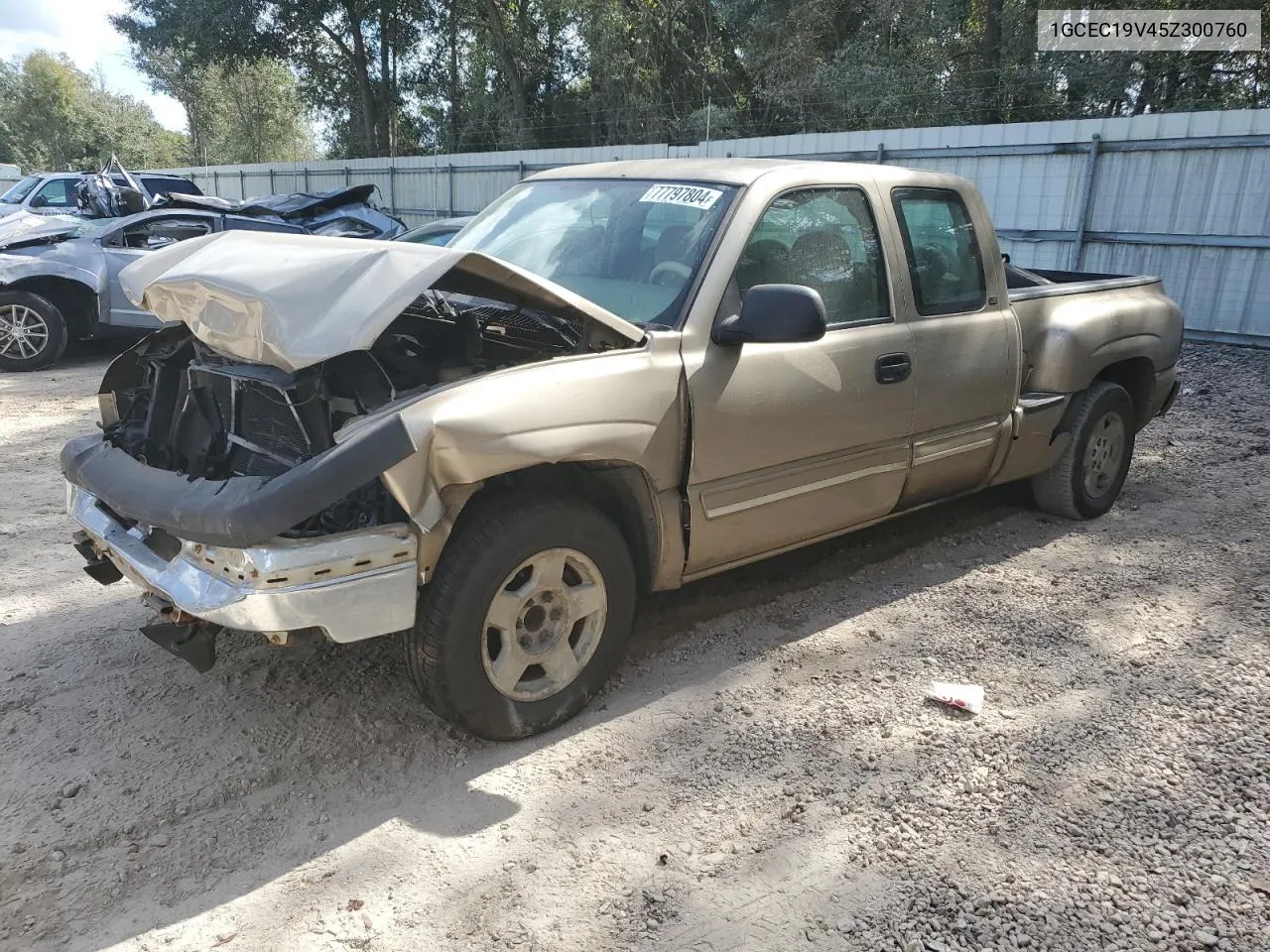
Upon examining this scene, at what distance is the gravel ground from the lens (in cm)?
244

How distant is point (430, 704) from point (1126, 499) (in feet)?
15.6

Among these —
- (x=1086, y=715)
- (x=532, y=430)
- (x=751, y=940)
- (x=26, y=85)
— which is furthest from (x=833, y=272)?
(x=26, y=85)

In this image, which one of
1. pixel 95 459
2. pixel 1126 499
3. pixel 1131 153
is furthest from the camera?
pixel 1131 153

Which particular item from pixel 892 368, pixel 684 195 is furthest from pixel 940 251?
pixel 684 195

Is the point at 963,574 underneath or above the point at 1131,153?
underneath

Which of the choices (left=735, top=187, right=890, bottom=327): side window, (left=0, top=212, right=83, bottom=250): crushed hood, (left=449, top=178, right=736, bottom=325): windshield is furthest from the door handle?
(left=0, top=212, right=83, bottom=250): crushed hood

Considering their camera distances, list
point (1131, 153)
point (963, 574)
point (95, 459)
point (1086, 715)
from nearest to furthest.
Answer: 1. point (95, 459)
2. point (1086, 715)
3. point (963, 574)
4. point (1131, 153)

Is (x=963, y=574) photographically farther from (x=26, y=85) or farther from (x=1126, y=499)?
(x=26, y=85)

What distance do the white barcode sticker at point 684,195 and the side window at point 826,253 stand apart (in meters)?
0.23

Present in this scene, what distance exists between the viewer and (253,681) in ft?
11.5

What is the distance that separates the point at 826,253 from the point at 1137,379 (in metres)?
2.82

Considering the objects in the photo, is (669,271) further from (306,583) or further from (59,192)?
(59,192)

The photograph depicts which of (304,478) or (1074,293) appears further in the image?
(1074,293)

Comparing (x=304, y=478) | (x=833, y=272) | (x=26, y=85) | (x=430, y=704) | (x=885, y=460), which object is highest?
(x=26, y=85)
